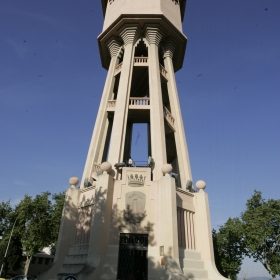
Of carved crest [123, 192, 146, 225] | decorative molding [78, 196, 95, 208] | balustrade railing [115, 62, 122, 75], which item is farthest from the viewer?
balustrade railing [115, 62, 122, 75]

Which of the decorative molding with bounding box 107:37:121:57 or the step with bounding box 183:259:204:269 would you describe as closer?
the step with bounding box 183:259:204:269

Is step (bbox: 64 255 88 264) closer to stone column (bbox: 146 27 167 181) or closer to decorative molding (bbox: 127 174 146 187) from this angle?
decorative molding (bbox: 127 174 146 187)

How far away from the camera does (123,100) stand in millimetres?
18500

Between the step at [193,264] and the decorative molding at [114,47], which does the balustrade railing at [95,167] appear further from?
the decorative molding at [114,47]

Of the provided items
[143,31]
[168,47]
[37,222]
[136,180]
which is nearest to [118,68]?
[143,31]

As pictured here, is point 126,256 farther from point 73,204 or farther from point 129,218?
point 73,204

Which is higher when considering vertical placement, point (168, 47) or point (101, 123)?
point (168, 47)

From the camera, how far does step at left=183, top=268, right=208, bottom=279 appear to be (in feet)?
44.7

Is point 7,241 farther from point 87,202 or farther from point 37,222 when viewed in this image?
point 87,202

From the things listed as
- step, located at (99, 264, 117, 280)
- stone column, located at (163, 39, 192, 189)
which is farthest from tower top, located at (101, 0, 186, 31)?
step, located at (99, 264, 117, 280)

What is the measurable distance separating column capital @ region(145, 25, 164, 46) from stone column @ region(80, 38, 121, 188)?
8.99ft

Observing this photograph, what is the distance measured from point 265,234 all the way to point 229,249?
4.44 m

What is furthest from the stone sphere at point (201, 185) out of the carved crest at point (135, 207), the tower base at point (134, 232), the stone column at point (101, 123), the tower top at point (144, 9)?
the tower top at point (144, 9)

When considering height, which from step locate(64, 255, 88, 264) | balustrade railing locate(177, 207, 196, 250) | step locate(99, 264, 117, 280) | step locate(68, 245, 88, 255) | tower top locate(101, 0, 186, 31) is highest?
tower top locate(101, 0, 186, 31)
